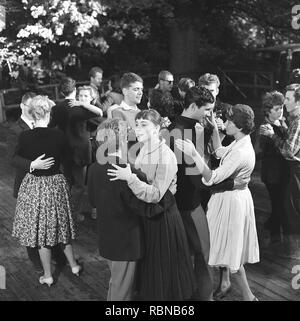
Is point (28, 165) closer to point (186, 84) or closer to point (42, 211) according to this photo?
point (42, 211)

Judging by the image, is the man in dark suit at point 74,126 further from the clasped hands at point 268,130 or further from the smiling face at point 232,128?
the smiling face at point 232,128

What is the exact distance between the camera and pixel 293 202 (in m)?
5.86

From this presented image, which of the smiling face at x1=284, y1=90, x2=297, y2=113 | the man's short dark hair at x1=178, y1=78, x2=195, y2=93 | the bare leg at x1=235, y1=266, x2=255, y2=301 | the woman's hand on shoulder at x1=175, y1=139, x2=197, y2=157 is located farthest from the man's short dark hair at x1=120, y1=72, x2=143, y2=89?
the bare leg at x1=235, y1=266, x2=255, y2=301

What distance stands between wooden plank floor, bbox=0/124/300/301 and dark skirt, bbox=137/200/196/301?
816 millimetres

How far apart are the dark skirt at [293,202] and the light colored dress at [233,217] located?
1338mm

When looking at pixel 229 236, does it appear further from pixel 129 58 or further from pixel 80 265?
pixel 129 58

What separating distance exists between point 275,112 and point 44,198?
7.89 feet

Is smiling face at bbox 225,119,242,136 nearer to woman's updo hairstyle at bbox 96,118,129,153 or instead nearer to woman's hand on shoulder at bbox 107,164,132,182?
woman's updo hairstyle at bbox 96,118,129,153

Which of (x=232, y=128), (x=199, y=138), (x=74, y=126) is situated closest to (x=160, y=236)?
(x=199, y=138)

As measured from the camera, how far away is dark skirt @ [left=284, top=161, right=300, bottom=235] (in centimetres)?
568

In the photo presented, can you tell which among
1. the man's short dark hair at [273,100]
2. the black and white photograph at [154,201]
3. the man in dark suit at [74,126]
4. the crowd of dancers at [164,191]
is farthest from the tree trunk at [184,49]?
the man's short dark hair at [273,100]

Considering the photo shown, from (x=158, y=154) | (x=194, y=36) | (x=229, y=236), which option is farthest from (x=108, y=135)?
(x=194, y=36)
